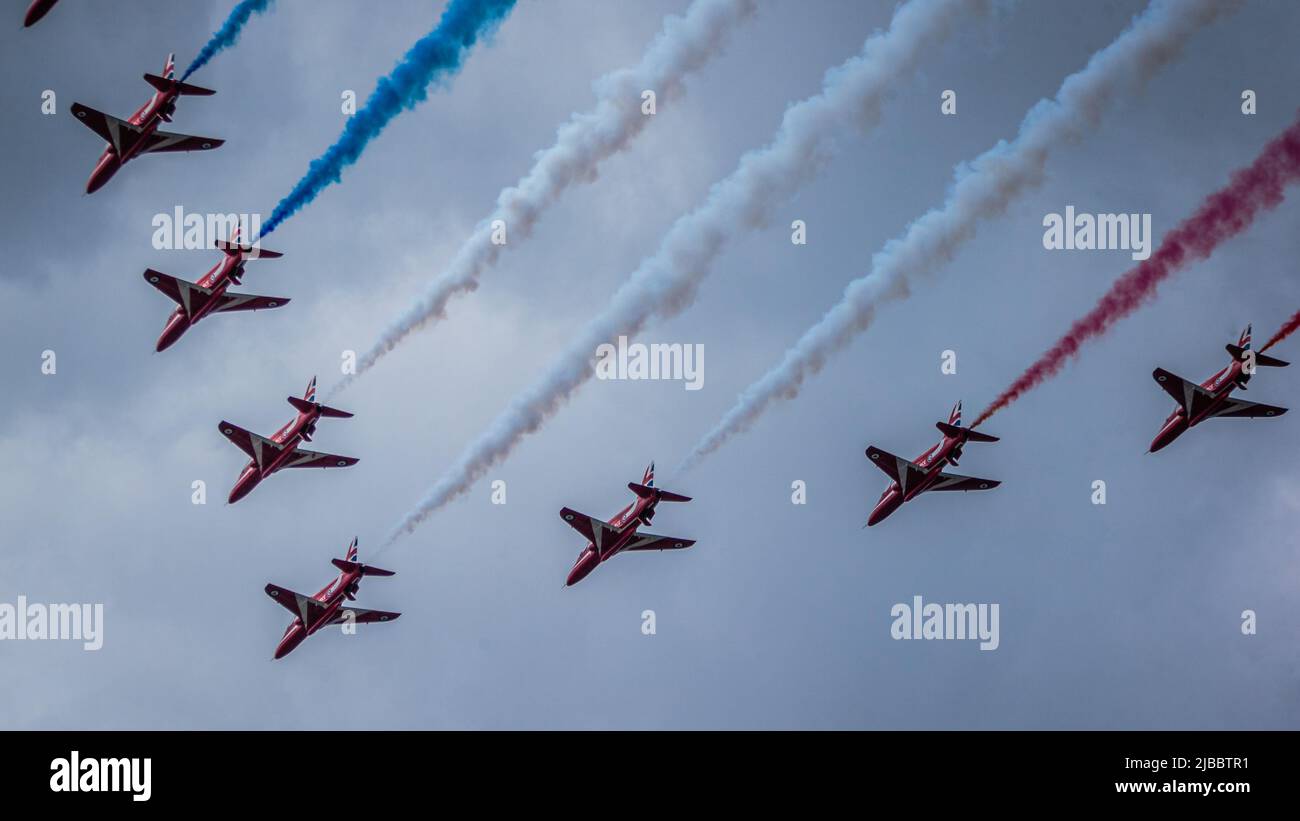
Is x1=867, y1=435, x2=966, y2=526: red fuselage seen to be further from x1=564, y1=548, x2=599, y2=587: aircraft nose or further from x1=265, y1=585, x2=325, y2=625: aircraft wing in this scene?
x1=265, y1=585, x2=325, y2=625: aircraft wing

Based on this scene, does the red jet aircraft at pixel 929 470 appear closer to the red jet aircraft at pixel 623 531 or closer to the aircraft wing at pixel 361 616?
the red jet aircraft at pixel 623 531

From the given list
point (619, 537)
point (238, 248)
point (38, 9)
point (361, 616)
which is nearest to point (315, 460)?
point (361, 616)

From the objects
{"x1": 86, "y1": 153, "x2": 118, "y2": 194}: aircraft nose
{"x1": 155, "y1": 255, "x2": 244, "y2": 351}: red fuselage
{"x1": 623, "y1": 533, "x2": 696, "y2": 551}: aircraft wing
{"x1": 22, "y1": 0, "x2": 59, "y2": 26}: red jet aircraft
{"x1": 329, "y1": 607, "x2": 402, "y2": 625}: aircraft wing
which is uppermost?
{"x1": 22, "y1": 0, "x2": 59, "y2": 26}: red jet aircraft

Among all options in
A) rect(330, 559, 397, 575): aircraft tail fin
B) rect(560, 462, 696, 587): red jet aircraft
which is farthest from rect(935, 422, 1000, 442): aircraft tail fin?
rect(330, 559, 397, 575): aircraft tail fin

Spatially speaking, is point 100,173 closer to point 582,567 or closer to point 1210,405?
Result: point 582,567
